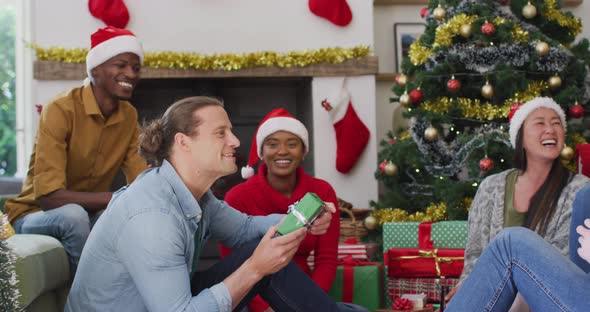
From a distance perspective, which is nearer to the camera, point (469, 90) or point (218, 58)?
point (469, 90)

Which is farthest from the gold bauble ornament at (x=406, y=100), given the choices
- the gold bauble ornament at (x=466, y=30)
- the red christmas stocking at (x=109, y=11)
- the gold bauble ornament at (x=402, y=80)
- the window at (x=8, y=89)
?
the window at (x=8, y=89)

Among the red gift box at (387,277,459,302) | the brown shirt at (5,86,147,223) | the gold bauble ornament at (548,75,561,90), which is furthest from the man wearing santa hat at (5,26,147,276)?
the gold bauble ornament at (548,75,561,90)

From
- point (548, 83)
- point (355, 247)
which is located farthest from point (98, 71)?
point (548, 83)

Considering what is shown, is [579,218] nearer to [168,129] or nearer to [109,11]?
[168,129]

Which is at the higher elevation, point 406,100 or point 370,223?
point 406,100

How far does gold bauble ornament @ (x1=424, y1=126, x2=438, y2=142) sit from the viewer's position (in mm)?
3832

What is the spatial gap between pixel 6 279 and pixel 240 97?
339 cm

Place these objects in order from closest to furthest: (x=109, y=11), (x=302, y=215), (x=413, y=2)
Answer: (x=302, y=215), (x=109, y=11), (x=413, y=2)

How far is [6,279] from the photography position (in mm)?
1524

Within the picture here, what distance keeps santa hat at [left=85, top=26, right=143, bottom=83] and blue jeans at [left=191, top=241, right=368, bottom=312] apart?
140cm

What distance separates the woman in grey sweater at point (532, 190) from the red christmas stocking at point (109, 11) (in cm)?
257

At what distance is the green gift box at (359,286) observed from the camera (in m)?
3.04

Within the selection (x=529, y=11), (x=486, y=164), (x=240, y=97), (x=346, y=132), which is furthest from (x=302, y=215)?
(x=240, y=97)

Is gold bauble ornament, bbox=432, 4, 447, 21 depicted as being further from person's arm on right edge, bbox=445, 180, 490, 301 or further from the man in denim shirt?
the man in denim shirt
